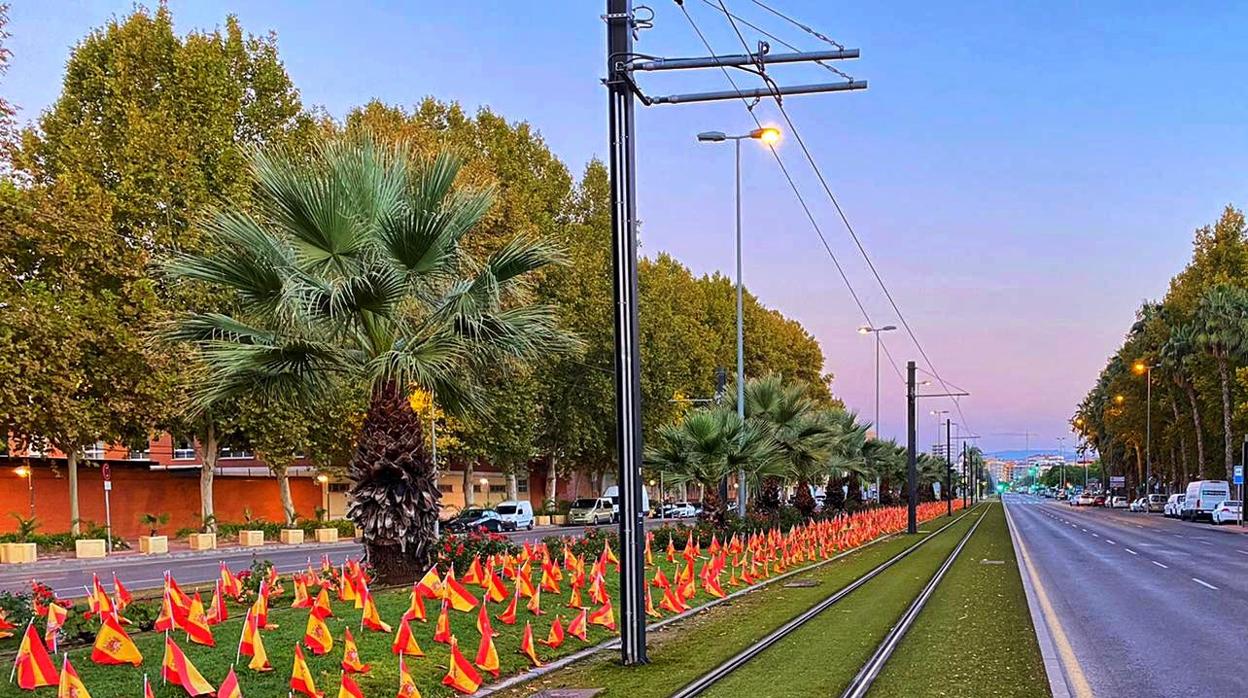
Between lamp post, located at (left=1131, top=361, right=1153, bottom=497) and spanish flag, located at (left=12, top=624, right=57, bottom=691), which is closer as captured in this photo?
spanish flag, located at (left=12, top=624, right=57, bottom=691)

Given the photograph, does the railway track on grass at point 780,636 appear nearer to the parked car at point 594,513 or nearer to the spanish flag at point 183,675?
the spanish flag at point 183,675

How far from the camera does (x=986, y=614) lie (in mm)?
15062

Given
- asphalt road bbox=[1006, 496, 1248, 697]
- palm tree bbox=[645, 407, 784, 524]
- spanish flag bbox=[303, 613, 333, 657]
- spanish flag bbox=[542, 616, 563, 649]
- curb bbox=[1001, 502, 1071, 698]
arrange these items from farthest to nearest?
palm tree bbox=[645, 407, 784, 524] < spanish flag bbox=[542, 616, 563, 649] < asphalt road bbox=[1006, 496, 1248, 697] < spanish flag bbox=[303, 613, 333, 657] < curb bbox=[1001, 502, 1071, 698]

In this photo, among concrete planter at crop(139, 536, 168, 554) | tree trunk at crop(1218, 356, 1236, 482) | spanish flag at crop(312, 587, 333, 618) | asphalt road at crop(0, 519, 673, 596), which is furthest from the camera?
Answer: tree trunk at crop(1218, 356, 1236, 482)

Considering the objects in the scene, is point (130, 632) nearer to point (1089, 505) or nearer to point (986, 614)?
point (986, 614)

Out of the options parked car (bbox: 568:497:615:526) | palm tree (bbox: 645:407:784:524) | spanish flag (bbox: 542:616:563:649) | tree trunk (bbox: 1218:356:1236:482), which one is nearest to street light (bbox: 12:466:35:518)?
palm tree (bbox: 645:407:784:524)

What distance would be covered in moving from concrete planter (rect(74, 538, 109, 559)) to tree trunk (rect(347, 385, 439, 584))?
2232 cm

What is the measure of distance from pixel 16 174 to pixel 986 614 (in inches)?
1194

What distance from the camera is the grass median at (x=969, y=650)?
378 inches

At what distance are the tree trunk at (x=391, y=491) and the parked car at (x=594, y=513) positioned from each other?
43986 millimetres

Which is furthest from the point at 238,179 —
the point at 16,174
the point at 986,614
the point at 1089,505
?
the point at 1089,505

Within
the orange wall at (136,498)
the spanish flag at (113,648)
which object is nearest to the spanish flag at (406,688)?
the spanish flag at (113,648)

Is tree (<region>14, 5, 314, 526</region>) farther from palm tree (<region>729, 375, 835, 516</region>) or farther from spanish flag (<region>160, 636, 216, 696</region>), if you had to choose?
spanish flag (<region>160, 636, 216, 696</region>)

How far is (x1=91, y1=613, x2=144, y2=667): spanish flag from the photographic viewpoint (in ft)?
30.9
